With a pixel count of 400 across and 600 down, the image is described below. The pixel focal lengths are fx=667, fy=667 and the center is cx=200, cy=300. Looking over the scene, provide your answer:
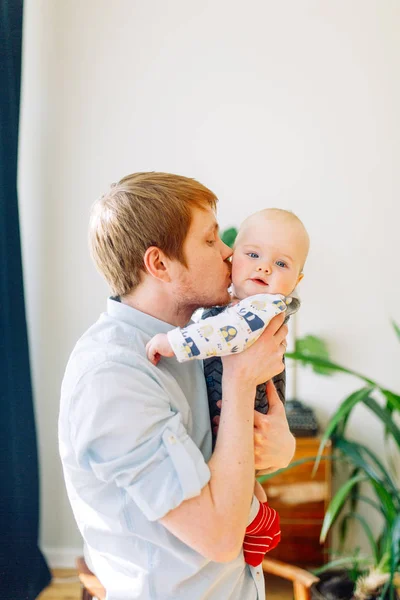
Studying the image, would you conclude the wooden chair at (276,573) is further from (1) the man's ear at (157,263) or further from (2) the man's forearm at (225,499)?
(1) the man's ear at (157,263)

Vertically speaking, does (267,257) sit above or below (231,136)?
below

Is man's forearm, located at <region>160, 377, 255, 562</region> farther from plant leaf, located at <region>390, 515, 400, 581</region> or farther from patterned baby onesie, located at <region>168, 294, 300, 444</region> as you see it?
plant leaf, located at <region>390, 515, 400, 581</region>

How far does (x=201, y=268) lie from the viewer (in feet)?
3.95

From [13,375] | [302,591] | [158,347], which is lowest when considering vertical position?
[13,375]

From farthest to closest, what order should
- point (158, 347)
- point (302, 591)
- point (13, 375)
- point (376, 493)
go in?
point (13, 375), point (376, 493), point (302, 591), point (158, 347)

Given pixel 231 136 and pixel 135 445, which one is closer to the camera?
pixel 135 445

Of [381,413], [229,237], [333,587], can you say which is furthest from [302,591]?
[229,237]

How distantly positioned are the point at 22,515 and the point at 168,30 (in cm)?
251

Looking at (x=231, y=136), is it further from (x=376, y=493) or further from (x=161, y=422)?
(x=161, y=422)

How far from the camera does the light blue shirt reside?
0.98 metres

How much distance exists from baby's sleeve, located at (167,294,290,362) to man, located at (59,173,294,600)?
0.03 m

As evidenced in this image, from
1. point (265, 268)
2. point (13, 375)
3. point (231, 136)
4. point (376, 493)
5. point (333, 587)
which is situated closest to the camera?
point (265, 268)

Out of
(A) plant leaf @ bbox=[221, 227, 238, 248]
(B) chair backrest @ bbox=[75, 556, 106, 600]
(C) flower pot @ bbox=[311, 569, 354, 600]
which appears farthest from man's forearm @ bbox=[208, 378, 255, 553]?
(A) plant leaf @ bbox=[221, 227, 238, 248]

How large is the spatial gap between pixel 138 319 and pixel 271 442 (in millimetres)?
325
